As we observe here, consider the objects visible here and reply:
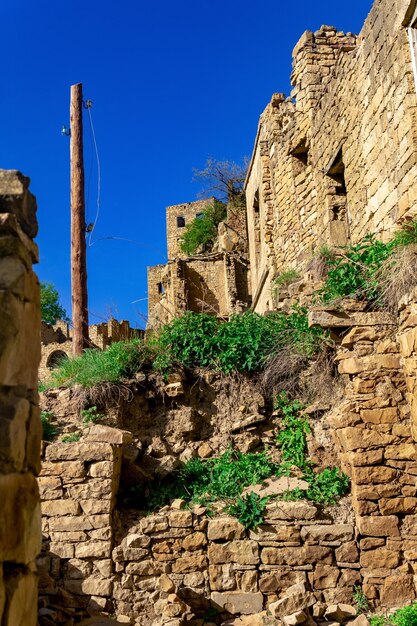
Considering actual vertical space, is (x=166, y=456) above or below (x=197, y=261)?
below

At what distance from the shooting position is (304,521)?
745cm

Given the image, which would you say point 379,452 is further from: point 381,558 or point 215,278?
point 215,278

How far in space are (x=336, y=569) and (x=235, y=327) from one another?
12.7 ft

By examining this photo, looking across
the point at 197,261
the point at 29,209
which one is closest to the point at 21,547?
the point at 29,209

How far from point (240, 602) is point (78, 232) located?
8.36 m

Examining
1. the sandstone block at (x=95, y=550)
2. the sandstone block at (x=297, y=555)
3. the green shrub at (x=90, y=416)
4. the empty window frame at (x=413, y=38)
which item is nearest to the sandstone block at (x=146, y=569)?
the sandstone block at (x=95, y=550)

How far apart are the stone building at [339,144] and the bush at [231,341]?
197 cm

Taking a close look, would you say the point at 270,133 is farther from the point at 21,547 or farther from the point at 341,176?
the point at 21,547

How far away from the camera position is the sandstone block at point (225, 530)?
A: 7.46m

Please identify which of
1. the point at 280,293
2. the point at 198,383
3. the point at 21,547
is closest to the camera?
the point at 21,547

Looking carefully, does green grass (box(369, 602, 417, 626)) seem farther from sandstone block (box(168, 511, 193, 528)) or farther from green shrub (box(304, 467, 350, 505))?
sandstone block (box(168, 511, 193, 528))

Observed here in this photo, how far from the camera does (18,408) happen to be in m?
2.90

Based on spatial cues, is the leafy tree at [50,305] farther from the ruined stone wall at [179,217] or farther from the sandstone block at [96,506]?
the sandstone block at [96,506]

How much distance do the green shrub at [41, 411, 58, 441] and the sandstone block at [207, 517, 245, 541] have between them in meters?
2.49
